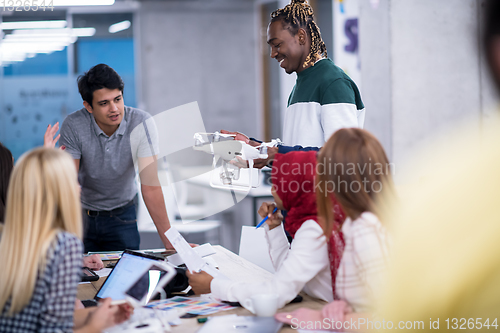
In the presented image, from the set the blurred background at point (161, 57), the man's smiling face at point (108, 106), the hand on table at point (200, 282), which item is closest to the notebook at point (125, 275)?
the hand on table at point (200, 282)

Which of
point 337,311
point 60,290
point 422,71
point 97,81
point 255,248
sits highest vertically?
point 422,71

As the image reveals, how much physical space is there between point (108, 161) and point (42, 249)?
134cm

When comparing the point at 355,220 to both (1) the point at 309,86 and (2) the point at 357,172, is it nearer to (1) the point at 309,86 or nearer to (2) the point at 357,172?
(2) the point at 357,172

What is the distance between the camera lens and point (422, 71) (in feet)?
10.0

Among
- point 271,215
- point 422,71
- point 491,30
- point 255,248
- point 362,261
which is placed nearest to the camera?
point 491,30

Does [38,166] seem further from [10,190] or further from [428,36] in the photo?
[428,36]

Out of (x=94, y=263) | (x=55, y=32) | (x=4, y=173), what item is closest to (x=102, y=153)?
(x=94, y=263)

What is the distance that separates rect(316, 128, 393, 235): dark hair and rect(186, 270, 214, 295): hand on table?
482 mm

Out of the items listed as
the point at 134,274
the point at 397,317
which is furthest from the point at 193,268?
the point at 397,317

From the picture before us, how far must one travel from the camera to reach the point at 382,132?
10.3ft

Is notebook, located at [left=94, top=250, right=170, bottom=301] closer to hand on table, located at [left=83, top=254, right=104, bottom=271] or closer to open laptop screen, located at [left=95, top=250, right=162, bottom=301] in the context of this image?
open laptop screen, located at [left=95, top=250, right=162, bottom=301]

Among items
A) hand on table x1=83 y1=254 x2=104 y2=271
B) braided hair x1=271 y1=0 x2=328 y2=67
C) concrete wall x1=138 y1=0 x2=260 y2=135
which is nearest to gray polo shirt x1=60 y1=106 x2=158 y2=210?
hand on table x1=83 y1=254 x2=104 y2=271

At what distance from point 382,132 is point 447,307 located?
2701mm

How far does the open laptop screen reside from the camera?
1369 mm
